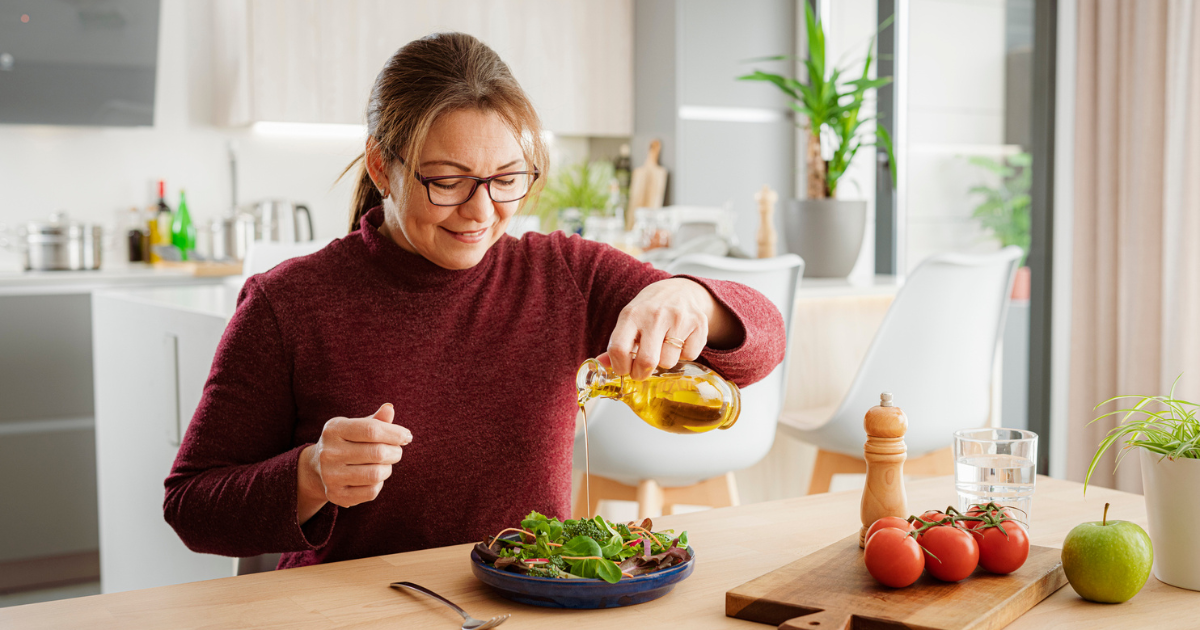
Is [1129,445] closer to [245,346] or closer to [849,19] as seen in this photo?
[245,346]

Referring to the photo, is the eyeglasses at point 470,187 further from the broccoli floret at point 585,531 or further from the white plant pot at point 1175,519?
the white plant pot at point 1175,519

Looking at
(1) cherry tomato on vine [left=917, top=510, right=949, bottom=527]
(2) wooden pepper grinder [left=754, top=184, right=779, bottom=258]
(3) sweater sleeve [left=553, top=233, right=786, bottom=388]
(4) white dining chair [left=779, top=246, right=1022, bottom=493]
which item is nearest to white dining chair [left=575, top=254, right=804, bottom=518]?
(4) white dining chair [left=779, top=246, right=1022, bottom=493]

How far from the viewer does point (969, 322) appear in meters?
2.31

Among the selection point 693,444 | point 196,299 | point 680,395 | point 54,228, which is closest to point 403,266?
point 680,395

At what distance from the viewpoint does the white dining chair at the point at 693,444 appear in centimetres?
203

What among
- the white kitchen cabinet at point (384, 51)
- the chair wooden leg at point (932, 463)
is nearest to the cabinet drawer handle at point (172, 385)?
the chair wooden leg at point (932, 463)

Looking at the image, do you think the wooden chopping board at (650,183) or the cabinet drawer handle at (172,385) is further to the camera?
the wooden chopping board at (650,183)

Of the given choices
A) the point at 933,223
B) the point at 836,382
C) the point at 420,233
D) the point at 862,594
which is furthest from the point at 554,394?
the point at 933,223

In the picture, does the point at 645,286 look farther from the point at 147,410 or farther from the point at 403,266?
the point at 147,410

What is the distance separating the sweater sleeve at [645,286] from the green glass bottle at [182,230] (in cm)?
292

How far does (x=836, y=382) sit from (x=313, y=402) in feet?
5.88

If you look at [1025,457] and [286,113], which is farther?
[286,113]

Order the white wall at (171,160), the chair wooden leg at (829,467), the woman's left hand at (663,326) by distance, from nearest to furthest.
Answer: the woman's left hand at (663,326)
the chair wooden leg at (829,467)
the white wall at (171,160)

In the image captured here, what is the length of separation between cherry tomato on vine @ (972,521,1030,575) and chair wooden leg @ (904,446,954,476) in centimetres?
160
